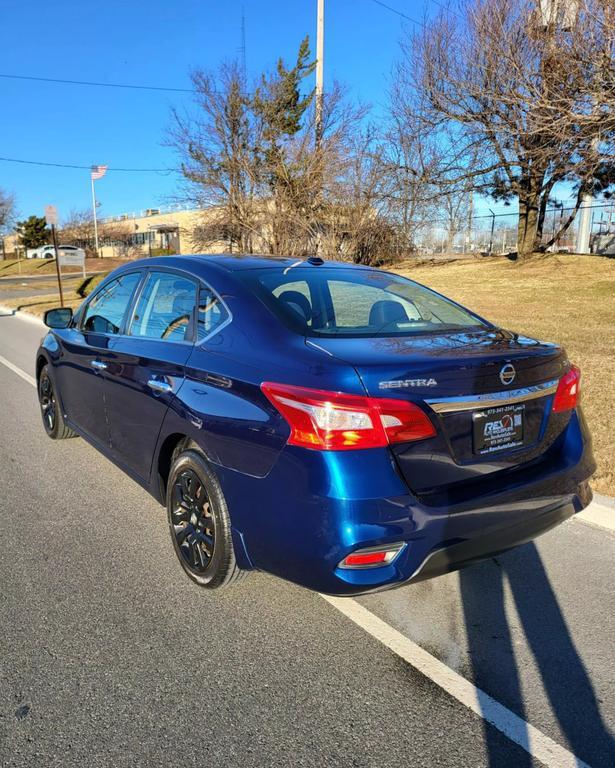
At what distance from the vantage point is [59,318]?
201 inches

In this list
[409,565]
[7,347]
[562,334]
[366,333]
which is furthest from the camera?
[7,347]

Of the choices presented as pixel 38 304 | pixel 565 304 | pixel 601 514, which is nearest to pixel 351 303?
pixel 601 514

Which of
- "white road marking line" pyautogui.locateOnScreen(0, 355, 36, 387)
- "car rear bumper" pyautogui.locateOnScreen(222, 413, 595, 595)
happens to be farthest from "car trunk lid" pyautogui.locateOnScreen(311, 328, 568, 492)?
"white road marking line" pyautogui.locateOnScreen(0, 355, 36, 387)

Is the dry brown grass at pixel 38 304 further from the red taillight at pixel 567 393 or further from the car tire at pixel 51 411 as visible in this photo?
the red taillight at pixel 567 393

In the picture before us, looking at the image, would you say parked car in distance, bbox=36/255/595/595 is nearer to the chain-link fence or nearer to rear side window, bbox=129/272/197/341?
rear side window, bbox=129/272/197/341

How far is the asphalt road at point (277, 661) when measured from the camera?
2.12 m

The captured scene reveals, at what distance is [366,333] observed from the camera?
2930 mm

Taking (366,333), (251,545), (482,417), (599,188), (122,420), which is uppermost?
(599,188)

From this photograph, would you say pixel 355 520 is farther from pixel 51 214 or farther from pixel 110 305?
pixel 51 214

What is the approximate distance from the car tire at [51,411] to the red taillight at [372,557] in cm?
369

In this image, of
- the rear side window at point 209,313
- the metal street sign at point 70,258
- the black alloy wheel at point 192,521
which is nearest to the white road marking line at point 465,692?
the black alloy wheel at point 192,521

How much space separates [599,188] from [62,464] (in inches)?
906

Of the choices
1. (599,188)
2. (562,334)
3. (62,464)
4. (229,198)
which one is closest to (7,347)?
(62,464)

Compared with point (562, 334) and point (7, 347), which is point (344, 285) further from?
point (7, 347)
